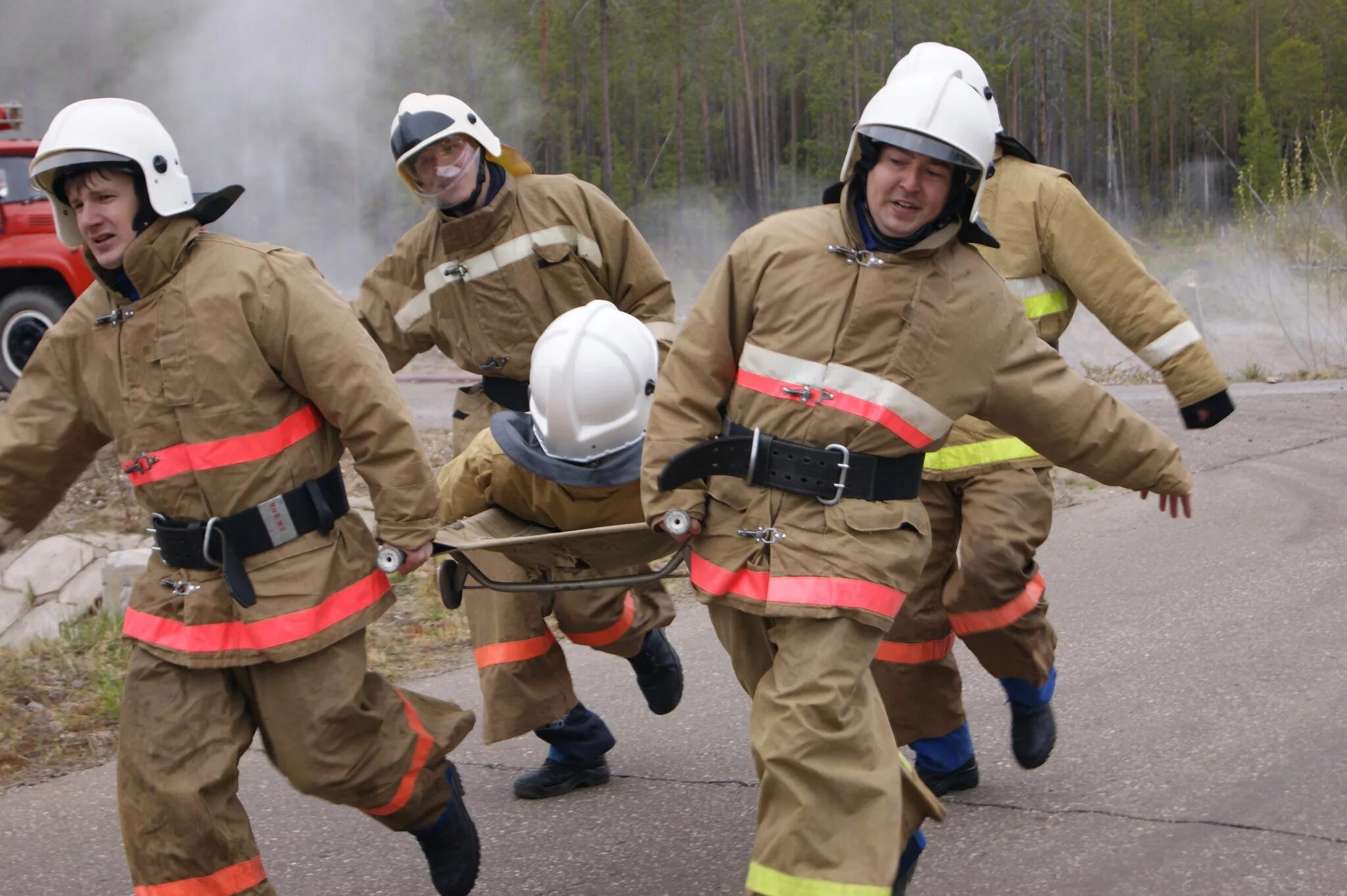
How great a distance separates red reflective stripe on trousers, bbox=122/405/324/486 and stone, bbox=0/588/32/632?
17.8ft

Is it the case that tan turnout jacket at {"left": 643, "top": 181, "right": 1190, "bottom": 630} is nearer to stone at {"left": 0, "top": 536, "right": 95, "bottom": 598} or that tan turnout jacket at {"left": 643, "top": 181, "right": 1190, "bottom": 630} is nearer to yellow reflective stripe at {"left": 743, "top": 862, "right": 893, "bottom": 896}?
yellow reflective stripe at {"left": 743, "top": 862, "right": 893, "bottom": 896}

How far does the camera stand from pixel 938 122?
298cm

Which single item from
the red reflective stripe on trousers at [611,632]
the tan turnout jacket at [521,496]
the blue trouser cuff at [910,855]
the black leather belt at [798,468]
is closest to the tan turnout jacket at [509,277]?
the tan turnout jacket at [521,496]

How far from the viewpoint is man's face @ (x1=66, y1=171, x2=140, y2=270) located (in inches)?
125

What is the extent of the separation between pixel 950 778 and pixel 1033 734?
0.88ft

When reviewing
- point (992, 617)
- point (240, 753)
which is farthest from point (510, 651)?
point (992, 617)

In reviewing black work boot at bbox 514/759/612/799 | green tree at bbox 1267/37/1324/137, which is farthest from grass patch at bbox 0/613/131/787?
green tree at bbox 1267/37/1324/137

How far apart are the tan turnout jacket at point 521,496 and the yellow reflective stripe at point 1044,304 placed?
4.06ft

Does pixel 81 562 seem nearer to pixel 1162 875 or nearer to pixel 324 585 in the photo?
pixel 324 585

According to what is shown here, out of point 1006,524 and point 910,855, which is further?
point 1006,524

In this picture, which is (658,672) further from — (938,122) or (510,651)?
(938,122)

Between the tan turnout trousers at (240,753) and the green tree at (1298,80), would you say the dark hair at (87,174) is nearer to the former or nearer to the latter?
the tan turnout trousers at (240,753)

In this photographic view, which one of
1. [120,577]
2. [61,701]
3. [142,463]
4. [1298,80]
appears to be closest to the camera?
[142,463]

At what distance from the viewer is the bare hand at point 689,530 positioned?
3.11 m
